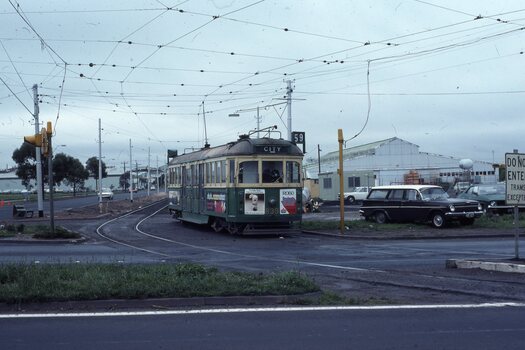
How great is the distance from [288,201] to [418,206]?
244 inches

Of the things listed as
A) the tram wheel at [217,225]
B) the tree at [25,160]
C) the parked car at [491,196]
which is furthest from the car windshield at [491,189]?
the tree at [25,160]

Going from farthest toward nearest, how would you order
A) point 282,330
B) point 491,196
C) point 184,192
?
point 491,196
point 184,192
point 282,330

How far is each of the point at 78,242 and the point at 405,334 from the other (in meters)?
16.8

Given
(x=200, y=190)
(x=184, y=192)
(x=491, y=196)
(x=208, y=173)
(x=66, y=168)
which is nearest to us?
(x=208, y=173)

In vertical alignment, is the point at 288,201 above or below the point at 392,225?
above

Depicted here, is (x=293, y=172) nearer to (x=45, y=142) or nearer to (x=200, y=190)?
(x=200, y=190)

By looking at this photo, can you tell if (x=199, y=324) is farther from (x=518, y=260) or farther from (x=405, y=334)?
(x=518, y=260)

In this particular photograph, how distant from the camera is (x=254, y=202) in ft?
81.3

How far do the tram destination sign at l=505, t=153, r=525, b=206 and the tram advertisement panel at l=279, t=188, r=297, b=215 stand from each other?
1102cm

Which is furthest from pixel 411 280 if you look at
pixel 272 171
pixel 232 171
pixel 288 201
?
pixel 232 171

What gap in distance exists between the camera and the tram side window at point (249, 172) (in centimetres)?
2498

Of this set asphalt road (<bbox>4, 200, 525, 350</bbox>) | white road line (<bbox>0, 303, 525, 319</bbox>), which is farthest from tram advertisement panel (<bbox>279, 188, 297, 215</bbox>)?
white road line (<bbox>0, 303, 525, 319</bbox>)

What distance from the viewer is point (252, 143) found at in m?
25.1

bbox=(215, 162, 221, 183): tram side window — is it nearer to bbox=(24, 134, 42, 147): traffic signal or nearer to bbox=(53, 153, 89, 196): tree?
bbox=(24, 134, 42, 147): traffic signal
